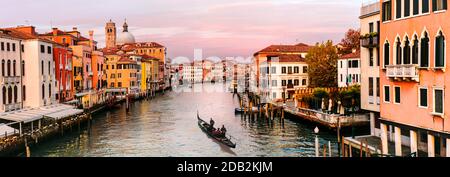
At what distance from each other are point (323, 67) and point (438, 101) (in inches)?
570

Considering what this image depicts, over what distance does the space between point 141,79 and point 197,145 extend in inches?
970

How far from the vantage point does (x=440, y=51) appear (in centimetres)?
544

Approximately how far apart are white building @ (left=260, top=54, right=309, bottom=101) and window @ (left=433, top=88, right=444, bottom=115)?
15.1m

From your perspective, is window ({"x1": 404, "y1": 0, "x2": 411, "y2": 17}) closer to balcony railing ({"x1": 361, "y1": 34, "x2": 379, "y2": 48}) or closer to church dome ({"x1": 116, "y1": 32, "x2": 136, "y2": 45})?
balcony railing ({"x1": 361, "y1": 34, "x2": 379, "y2": 48})

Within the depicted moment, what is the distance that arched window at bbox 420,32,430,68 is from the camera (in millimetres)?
5653

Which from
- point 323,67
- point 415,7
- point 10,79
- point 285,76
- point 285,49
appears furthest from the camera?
point 285,49

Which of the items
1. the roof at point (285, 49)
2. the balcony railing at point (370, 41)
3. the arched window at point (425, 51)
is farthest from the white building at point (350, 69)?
the arched window at point (425, 51)

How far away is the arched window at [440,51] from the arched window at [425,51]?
0.16 metres

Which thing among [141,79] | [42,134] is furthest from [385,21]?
[141,79]

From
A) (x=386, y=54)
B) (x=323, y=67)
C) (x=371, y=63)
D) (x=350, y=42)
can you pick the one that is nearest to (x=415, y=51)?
(x=386, y=54)

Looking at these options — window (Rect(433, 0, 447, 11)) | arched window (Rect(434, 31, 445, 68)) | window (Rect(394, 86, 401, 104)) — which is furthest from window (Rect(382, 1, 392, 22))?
arched window (Rect(434, 31, 445, 68))

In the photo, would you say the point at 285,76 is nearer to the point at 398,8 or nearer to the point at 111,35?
the point at 398,8
